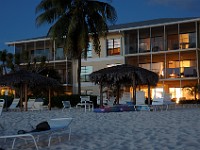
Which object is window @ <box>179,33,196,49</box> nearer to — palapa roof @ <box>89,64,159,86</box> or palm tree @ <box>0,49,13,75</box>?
palapa roof @ <box>89,64,159,86</box>

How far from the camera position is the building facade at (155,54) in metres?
32.7

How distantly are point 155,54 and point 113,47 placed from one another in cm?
440

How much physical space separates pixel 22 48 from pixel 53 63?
4.70m

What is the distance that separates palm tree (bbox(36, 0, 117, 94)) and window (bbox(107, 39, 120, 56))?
23.7 ft

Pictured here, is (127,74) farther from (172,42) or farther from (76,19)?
(172,42)

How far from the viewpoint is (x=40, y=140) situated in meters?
9.10

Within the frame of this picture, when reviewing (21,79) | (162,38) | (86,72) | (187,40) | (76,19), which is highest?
(76,19)

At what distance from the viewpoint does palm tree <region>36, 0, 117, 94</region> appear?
Result: 2866 centimetres

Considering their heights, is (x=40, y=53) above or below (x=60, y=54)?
above

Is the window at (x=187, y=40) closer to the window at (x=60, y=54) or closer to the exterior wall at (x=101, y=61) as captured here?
the exterior wall at (x=101, y=61)

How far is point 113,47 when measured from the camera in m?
37.0

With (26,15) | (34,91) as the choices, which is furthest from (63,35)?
(26,15)

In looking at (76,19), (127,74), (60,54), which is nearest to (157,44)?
(76,19)

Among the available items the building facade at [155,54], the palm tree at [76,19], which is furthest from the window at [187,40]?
the palm tree at [76,19]
